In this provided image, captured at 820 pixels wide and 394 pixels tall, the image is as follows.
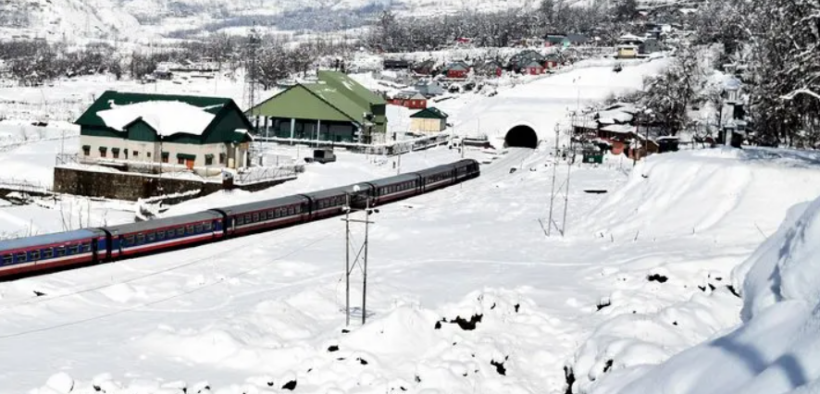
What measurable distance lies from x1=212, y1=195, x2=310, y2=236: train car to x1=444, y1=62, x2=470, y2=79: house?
107 meters

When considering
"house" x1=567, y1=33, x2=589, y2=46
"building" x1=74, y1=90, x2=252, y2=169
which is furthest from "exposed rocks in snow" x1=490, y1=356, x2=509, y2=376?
"house" x1=567, y1=33, x2=589, y2=46

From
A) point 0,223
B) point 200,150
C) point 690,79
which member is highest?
point 690,79

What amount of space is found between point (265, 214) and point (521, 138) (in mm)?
48606

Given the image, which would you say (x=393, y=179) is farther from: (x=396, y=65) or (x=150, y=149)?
(x=396, y=65)

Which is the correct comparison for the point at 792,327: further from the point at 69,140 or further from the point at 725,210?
the point at 69,140

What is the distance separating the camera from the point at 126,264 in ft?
112

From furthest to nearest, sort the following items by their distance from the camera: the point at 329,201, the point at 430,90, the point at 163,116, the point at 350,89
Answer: the point at 430,90 < the point at 350,89 < the point at 163,116 < the point at 329,201

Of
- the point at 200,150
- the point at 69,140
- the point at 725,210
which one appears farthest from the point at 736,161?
the point at 69,140

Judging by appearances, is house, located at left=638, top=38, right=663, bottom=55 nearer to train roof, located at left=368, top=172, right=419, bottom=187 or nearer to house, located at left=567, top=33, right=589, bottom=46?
house, located at left=567, top=33, right=589, bottom=46

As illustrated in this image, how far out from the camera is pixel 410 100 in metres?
116

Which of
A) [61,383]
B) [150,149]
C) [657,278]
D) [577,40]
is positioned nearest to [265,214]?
[150,149]

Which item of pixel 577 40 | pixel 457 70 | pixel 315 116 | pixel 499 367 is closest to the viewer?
pixel 499 367

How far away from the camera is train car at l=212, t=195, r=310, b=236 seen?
40.0 meters

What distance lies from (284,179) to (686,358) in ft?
155
